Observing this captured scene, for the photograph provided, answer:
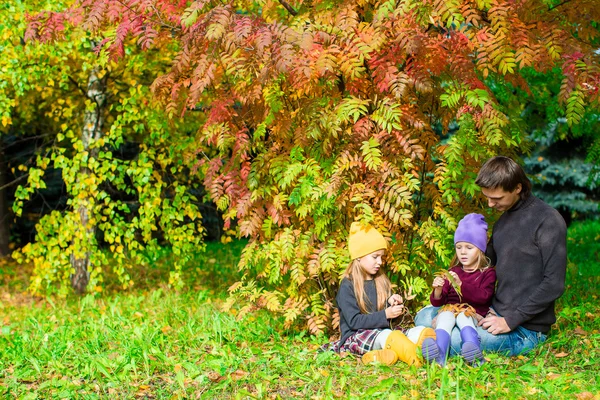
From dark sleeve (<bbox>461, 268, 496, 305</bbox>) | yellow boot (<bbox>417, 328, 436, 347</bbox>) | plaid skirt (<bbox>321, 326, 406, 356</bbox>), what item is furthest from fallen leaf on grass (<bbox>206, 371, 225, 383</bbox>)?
dark sleeve (<bbox>461, 268, 496, 305</bbox>)

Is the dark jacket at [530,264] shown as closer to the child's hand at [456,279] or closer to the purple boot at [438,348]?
the child's hand at [456,279]

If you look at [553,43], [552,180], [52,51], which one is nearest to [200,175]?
[52,51]

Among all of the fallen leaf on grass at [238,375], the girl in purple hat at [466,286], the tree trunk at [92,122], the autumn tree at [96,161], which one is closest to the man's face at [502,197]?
the girl in purple hat at [466,286]

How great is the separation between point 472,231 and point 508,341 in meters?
0.74

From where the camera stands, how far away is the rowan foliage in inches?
158

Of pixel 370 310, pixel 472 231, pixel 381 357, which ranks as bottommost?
pixel 381 357

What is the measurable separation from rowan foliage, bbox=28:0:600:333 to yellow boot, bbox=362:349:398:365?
598mm

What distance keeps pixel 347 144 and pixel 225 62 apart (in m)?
1.03

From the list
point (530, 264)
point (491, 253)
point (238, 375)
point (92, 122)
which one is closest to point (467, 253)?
point (491, 253)

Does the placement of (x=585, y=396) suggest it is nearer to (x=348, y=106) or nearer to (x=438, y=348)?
(x=438, y=348)

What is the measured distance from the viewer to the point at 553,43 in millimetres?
4008

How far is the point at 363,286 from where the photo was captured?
14.5 ft

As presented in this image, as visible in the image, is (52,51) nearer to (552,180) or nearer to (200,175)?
(200,175)

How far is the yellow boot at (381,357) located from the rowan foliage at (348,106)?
1.96 ft
